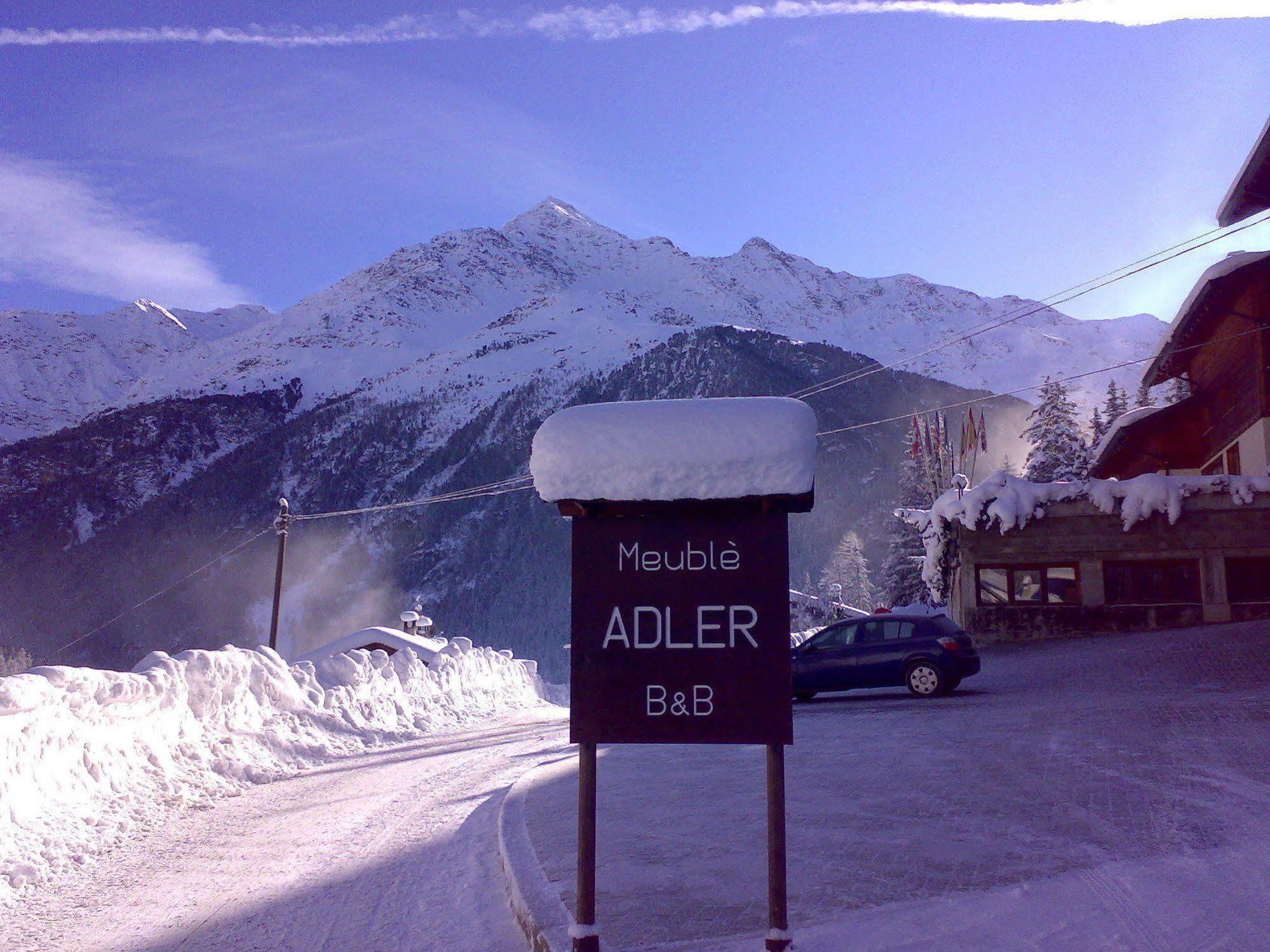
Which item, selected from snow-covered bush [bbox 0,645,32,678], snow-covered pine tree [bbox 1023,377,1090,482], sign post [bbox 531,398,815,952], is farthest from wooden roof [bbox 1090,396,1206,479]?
snow-covered bush [bbox 0,645,32,678]

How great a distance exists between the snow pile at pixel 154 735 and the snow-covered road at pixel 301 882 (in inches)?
17.7

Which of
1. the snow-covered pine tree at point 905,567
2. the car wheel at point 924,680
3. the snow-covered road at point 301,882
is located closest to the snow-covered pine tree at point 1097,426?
the snow-covered pine tree at point 905,567

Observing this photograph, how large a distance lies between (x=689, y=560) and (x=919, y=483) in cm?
5867

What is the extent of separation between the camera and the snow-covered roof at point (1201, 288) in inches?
896

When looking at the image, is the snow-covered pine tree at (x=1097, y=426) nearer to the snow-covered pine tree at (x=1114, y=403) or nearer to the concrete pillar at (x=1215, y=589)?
the snow-covered pine tree at (x=1114, y=403)

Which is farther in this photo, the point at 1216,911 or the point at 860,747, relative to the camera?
the point at 860,747

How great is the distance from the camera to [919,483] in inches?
2372

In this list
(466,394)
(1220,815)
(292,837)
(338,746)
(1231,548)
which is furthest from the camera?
(466,394)

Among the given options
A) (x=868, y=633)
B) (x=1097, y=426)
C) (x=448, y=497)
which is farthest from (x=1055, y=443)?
(x=868, y=633)

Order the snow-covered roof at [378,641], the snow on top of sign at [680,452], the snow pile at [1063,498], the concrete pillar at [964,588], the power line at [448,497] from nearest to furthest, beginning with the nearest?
the snow on top of sign at [680,452] < the snow pile at [1063,498] < the concrete pillar at [964,588] < the snow-covered roof at [378,641] < the power line at [448,497]

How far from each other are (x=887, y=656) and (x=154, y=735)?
11.7 metres

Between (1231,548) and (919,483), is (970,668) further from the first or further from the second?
(919,483)

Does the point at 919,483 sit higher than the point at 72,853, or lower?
higher

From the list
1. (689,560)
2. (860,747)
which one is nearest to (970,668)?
(860,747)
